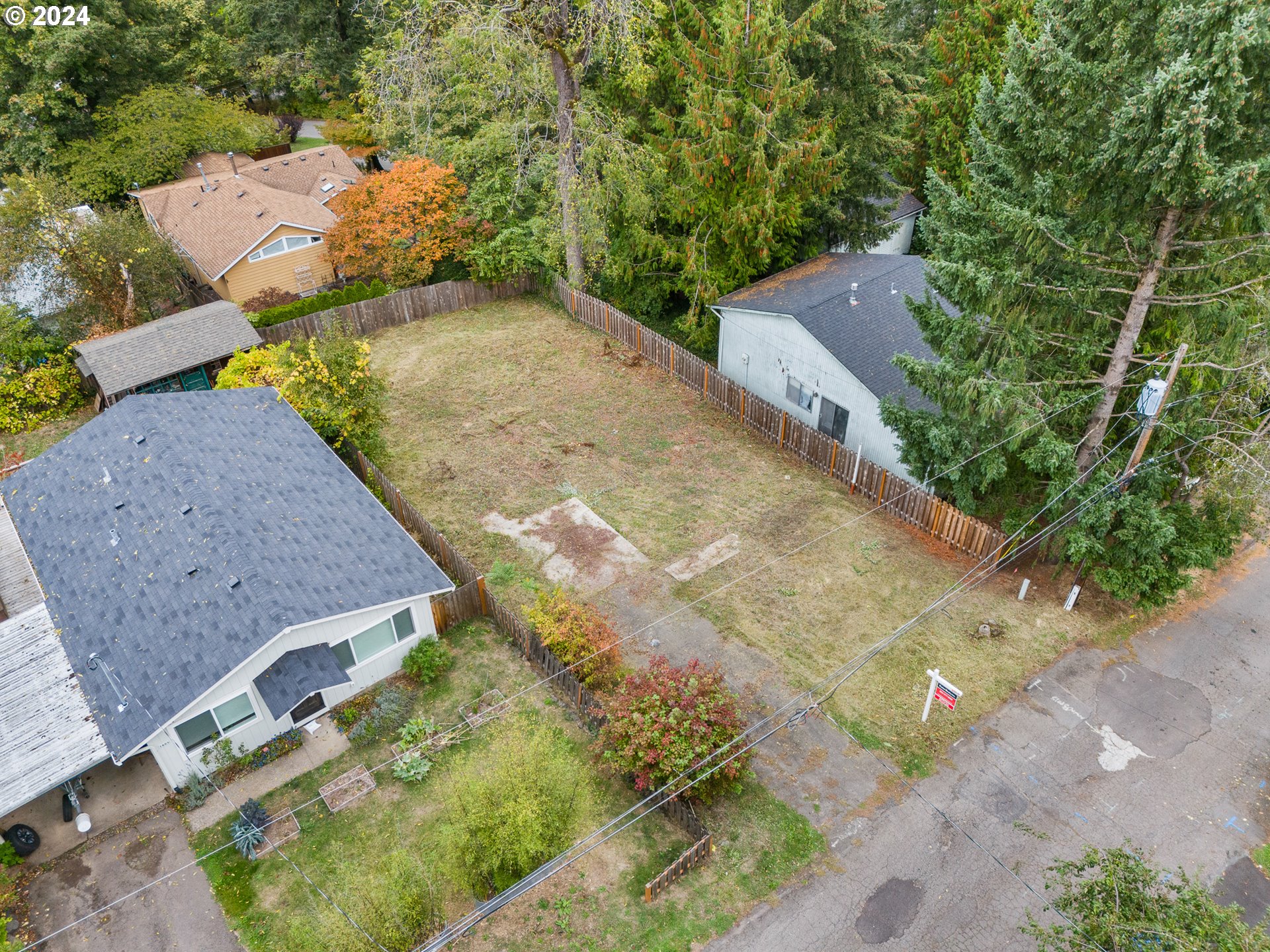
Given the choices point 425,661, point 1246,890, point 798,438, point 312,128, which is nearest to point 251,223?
point 425,661

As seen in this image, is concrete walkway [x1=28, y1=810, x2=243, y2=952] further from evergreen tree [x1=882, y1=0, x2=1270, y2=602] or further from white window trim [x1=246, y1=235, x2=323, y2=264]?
white window trim [x1=246, y1=235, x2=323, y2=264]

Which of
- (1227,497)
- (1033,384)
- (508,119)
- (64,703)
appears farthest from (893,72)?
(64,703)

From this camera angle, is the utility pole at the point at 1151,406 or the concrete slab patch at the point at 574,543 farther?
the concrete slab patch at the point at 574,543

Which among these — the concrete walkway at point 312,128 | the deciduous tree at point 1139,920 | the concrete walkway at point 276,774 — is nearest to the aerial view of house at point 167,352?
the concrete walkway at point 276,774

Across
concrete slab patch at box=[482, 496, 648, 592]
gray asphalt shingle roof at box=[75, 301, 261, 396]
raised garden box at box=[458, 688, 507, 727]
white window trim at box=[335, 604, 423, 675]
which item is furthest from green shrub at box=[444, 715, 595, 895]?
gray asphalt shingle roof at box=[75, 301, 261, 396]

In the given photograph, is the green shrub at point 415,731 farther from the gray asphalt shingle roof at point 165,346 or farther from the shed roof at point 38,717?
the gray asphalt shingle roof at point 165,346

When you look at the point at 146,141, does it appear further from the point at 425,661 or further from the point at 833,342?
the point at 833,342
